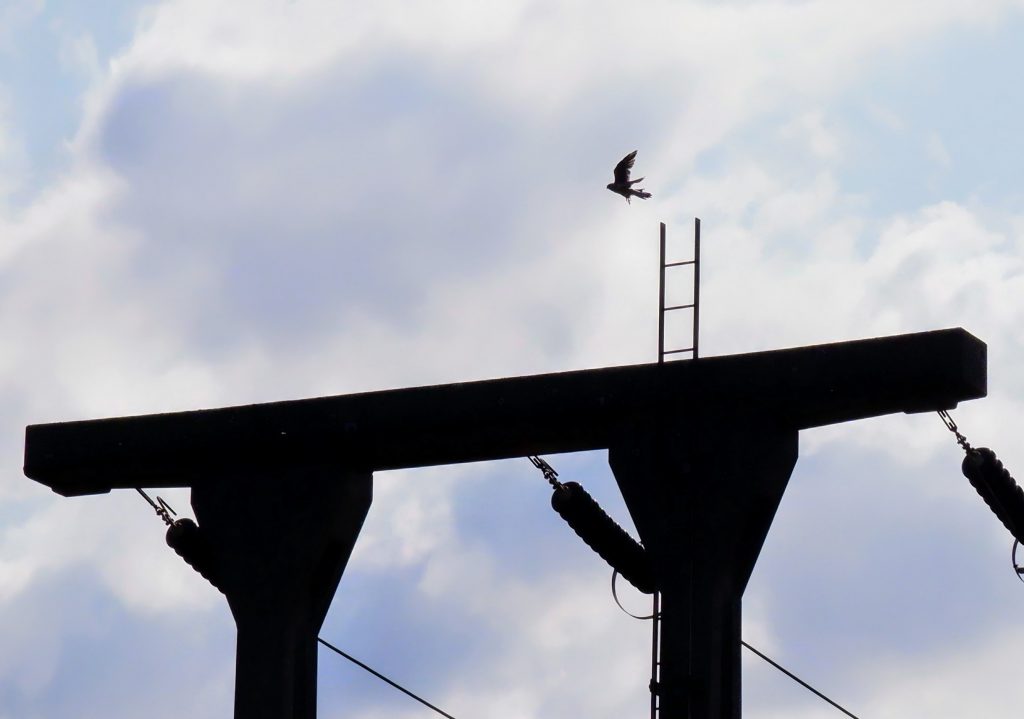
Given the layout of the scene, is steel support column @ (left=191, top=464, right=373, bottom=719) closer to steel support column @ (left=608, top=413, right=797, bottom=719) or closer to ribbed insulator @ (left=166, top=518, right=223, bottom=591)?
ribbed insulator @ (left=166, top=518, right=223, bottom=591)

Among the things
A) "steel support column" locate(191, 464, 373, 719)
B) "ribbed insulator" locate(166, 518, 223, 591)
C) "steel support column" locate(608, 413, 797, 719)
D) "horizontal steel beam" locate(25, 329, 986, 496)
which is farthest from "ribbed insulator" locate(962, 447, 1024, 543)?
"ribbed insulator" locate(166, 518, 223, 591)

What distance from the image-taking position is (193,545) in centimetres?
1841

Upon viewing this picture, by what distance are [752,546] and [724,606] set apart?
547 mm

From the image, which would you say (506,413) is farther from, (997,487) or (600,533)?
(997,487)

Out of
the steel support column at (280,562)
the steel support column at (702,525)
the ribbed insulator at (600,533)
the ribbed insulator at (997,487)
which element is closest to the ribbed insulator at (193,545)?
the steel support column at (280,562)

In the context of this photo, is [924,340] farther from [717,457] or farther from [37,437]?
[37,437]

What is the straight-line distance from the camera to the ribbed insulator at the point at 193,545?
723 inches

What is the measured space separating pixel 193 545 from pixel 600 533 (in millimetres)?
3491

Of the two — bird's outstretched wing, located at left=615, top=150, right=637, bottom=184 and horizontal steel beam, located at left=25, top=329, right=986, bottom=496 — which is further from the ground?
bird's outstretched wing, located at left=615, top=150, right=637, bottom=184

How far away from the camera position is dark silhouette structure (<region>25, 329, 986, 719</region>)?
16094 mm

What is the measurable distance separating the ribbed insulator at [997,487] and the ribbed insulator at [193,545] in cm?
638

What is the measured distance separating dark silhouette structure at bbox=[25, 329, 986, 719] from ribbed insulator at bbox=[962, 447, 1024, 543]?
514mm

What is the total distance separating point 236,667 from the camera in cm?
1786

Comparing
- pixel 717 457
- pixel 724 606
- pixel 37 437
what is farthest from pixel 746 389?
pixel 37 437
